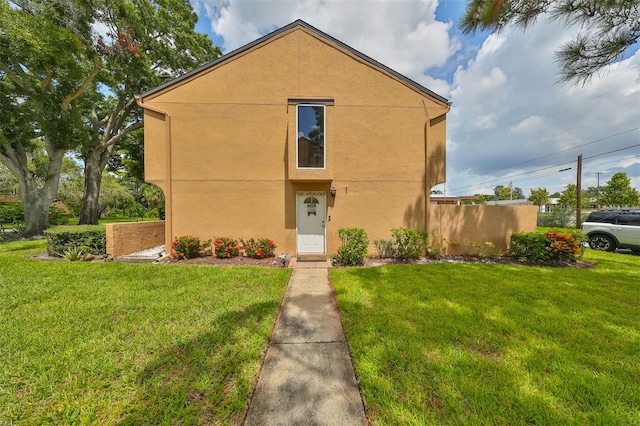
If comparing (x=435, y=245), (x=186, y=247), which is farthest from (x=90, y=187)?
(x=435, y=245)

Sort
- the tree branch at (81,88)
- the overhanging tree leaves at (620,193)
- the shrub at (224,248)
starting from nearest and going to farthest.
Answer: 1. the shrub at (224,248)
2. the tree branch at (81,88)
3. the overhanging tree leaves at (620,193)

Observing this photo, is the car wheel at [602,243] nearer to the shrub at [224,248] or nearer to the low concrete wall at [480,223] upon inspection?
the low concrete wall at [480,223]

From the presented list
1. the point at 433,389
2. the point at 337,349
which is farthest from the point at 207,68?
the point at 433,389

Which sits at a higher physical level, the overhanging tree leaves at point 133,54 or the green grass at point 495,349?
the overhanging tree leaves at point 133,54

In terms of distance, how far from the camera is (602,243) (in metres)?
9.46

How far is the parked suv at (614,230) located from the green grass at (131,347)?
1344cm

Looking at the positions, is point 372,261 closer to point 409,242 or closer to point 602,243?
point 409,242

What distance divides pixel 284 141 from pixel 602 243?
1382 cm

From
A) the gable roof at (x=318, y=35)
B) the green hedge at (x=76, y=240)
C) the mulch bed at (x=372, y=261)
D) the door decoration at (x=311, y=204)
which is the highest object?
the gable roof at (x=318, y=35)

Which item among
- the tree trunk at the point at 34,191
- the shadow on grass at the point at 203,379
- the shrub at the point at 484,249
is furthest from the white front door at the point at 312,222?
the tree trunk at the point at 34,191

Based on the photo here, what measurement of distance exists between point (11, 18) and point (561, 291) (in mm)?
18553

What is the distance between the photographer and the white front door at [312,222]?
7.59 m

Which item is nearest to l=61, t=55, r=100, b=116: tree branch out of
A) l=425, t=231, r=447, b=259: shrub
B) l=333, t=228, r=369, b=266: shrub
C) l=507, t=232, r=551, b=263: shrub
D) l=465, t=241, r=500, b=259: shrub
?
l=333, t=228, r=369, b=266: shrub

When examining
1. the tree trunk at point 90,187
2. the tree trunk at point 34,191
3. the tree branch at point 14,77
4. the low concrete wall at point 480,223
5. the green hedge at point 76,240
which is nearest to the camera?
the green hedge at point 76,240
